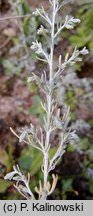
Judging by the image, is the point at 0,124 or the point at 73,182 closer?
the point at 73,182

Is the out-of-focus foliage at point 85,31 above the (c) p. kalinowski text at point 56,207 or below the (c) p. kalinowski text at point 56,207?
above

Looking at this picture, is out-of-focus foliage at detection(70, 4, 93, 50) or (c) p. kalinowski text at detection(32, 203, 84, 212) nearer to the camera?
(c) p. kalinowski text at detection(32, 203, 84, 212)

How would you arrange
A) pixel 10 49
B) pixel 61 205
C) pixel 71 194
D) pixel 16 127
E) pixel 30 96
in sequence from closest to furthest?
pixel 61 205
pixel 71 194
pixel 16 127
pixel 30 96
pixel 10 49

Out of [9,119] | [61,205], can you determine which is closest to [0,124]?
[9,119]

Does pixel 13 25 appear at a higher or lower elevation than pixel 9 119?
higher

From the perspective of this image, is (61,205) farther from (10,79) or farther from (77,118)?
(10,79)

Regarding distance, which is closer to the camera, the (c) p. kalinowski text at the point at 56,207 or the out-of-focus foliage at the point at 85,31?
the (c) p. kalinowski text at the point at 56,207

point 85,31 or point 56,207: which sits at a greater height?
point 85,31

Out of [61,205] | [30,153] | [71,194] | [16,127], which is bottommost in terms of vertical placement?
[61,205]

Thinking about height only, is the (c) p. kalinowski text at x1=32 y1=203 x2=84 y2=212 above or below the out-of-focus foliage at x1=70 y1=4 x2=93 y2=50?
below

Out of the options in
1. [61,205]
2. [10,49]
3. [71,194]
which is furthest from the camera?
[10,49]

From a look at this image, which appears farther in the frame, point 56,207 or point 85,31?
point 85,31
